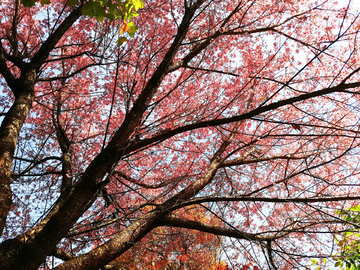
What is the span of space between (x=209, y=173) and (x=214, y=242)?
673cm

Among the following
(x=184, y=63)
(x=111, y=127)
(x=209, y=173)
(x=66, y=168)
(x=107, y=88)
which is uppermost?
(x=107, y=88)

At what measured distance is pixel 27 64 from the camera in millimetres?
4727

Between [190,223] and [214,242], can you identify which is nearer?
[190,223]

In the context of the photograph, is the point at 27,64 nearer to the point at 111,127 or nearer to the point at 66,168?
the point at 66,168

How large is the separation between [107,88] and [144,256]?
5.83 meters

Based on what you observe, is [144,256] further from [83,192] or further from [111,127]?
[83,192]

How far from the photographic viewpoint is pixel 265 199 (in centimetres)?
335

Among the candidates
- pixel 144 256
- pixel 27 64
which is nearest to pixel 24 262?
pixel 27 64

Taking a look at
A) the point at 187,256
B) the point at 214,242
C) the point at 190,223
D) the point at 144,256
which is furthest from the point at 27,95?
the point at 214,242

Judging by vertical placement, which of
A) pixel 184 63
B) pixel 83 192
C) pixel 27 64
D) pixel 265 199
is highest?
pixel 184 63

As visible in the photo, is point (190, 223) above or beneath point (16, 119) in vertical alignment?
beneath

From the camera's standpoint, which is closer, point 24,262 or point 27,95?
point 24,262

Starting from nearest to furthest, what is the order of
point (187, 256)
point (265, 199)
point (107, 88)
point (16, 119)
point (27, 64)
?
point (265, 199) < point (16, 119) < point (27, 64) < point (107, 88) < point (187, 256)

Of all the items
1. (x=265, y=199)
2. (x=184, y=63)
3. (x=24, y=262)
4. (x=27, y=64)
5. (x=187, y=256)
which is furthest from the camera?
(x=187, y=256)
